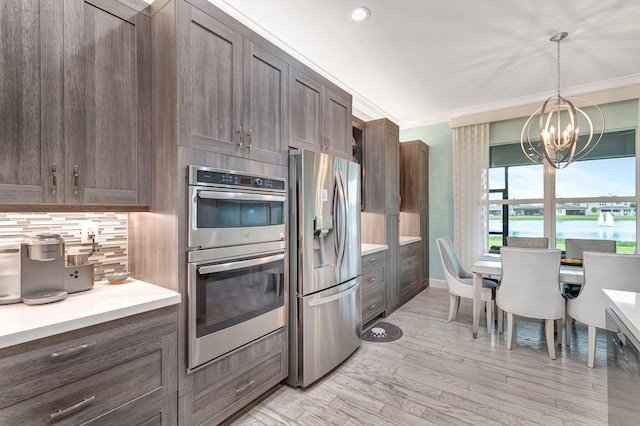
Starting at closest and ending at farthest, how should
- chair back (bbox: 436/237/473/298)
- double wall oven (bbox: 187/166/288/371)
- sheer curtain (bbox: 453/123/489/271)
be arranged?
double wall oven (bbox: 187/166/288/371) < chair back (bbox: 436/237/473/298) < sheer curtain (bbox: 453/123/489/271)

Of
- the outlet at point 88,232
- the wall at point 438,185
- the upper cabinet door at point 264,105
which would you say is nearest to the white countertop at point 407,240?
the wall at point 438,185

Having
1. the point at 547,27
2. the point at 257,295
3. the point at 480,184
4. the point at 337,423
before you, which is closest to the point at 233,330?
the point at 257,295

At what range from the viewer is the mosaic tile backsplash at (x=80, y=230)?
1.53 meters

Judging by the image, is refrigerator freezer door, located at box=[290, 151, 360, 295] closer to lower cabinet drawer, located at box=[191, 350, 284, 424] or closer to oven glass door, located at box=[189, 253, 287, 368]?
oven glass door, located at box=[189, 253, 287, 368]

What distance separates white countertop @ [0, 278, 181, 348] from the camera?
1095 millimetres

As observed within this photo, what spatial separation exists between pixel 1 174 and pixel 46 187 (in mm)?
152

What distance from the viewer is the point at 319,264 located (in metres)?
2.33

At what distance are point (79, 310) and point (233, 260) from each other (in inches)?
28.7

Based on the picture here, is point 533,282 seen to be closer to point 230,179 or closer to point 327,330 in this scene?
point 327,330

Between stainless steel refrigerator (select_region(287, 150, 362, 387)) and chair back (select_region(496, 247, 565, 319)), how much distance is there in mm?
1537

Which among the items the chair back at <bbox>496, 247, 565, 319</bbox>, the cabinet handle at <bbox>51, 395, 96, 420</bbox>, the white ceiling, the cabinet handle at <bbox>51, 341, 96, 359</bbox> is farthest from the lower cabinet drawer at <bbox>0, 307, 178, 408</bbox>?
the chair back at <bbox>496, 247, 565, 319</bbox>

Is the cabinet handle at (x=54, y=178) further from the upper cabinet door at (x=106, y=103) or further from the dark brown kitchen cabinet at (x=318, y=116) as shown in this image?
the dark brown kitchen cabinet at (x=318, y=116)

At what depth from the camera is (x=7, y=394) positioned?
1055mm

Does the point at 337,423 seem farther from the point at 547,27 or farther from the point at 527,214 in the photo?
the point at 527,214
